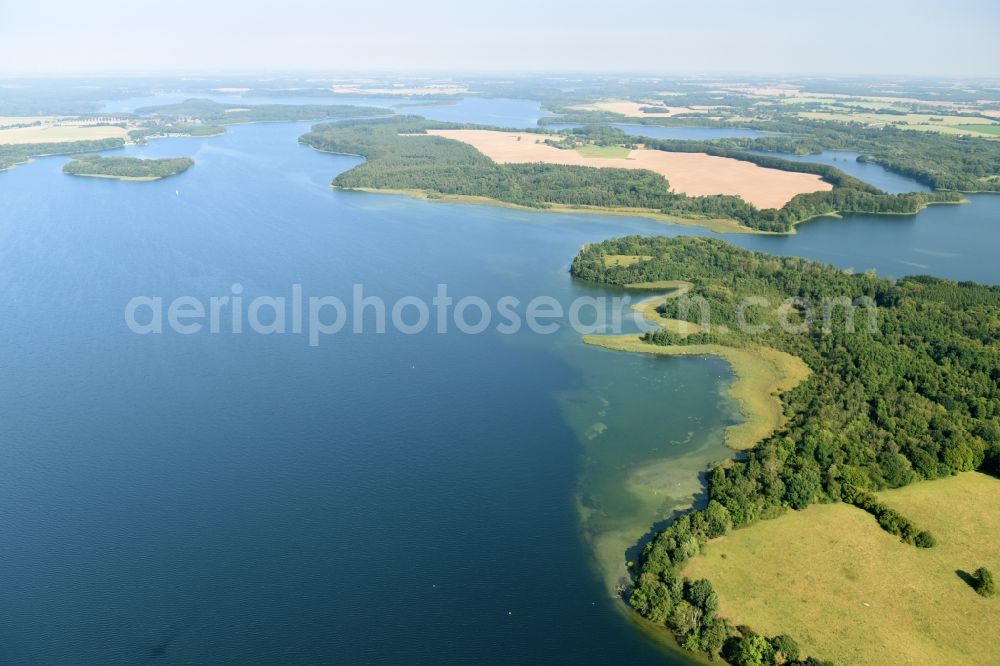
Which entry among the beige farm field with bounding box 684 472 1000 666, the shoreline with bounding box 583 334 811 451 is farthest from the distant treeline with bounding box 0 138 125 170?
the beige farm field with bounding box 684 472 1000 666

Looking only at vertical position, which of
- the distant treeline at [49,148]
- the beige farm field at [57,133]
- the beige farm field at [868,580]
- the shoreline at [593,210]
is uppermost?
the beige farm field at [57,133]

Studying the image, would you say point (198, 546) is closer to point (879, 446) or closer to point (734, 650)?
point (734, 650)

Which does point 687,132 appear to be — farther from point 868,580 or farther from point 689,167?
point 868,580

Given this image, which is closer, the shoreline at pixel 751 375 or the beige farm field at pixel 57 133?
the shoreline at pixel 751 375

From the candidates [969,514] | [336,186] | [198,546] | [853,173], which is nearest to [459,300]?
[198,546]

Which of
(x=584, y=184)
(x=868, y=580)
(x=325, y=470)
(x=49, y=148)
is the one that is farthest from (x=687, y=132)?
(x=868, y=580)

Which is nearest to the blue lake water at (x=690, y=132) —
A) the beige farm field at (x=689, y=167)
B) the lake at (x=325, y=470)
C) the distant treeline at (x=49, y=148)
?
the beige farm field at (x=689, y=167)

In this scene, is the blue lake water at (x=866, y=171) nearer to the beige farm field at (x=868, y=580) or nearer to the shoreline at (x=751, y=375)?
the shoreline at (x=751, y=375)
